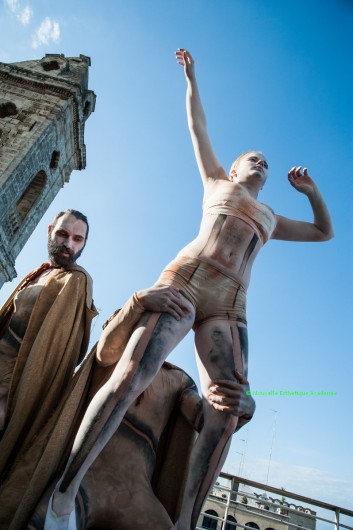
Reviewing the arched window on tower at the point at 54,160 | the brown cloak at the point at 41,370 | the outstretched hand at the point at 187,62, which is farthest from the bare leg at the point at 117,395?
the arched window on tower at the point at 54,160

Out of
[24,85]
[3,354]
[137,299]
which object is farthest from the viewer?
[24,85]

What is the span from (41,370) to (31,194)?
15.0 m

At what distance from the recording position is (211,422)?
194cm

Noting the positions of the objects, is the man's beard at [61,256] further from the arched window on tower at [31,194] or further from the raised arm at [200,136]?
the arched window on tower at [31,194]

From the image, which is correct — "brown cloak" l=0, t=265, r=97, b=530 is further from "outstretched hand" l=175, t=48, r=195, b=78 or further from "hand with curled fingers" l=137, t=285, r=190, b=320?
"outstretched hand" l=175, t=48, r=195, b=78

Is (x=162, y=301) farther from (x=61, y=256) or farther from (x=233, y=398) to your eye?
(x=61, y=256)

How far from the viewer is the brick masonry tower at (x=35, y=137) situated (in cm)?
1327

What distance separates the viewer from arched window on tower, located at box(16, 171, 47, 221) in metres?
14.8

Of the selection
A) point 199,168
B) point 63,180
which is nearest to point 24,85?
point 63,180

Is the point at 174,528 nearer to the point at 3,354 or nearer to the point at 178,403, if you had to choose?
the point at 178,403

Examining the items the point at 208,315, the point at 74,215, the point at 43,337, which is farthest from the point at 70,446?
the point at 74,215

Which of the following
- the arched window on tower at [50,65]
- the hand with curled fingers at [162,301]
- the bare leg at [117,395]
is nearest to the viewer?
the bare leg at [117,395]

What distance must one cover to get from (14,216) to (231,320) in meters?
13.8

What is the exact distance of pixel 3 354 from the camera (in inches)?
91.7
